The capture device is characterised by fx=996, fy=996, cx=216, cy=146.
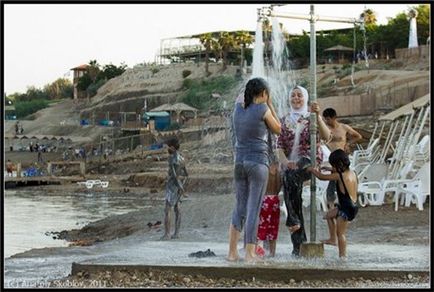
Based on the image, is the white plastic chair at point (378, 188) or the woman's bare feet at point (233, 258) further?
the white plastic chair at point (378, 188)

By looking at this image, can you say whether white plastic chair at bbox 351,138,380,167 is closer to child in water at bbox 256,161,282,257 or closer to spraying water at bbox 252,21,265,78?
spraying water at bbox 252,21,265,78

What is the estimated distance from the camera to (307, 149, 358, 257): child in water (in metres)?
8.90

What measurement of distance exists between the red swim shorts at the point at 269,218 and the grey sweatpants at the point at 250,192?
18.1 inches

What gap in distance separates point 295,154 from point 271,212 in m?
0.59

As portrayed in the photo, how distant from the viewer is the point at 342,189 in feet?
29.3

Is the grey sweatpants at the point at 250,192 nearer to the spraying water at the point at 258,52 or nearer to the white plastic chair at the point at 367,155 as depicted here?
the spraying water at the point at 258,52

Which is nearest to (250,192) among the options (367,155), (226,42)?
(367,155)

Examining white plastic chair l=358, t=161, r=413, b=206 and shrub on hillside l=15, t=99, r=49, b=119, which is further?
shrub on hillside l=15, t=99, r=49, b=119

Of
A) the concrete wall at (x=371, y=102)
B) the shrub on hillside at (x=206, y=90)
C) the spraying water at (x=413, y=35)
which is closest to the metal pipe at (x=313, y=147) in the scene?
the concrete wall at (x=371, y=102)

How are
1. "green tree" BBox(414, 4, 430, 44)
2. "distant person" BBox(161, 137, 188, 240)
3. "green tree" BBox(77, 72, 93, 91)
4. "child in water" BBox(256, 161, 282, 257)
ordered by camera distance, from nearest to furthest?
"child in water" BBox(256, 161, 282, 257)
"distant person" BBox(161, 137, 188, 240)
"green tree" BBox(414, 4, 430, 44)
"green tree" BBox(77, 72, 93, 91)

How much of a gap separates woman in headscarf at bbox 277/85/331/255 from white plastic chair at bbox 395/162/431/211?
6294 mm

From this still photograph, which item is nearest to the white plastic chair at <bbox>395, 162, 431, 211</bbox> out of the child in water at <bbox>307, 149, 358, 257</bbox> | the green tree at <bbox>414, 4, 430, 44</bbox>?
the child in water at <bbox>307, 149, 358, 257</bbox>

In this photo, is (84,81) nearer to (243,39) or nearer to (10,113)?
(10,113)

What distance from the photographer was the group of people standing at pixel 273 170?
8430 mm
